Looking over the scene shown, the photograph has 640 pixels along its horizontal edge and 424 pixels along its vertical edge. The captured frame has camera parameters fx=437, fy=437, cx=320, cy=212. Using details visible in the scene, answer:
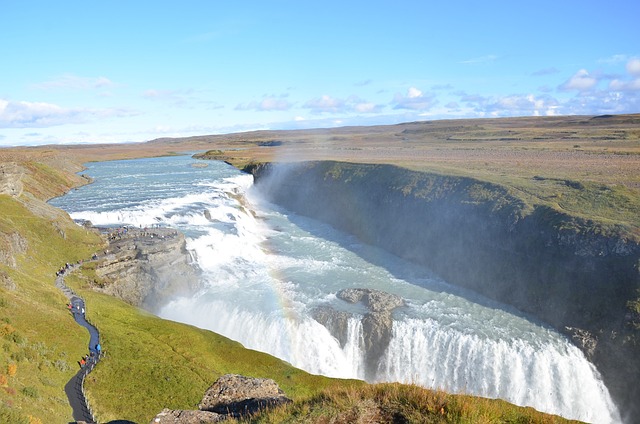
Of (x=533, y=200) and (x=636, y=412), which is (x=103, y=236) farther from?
(x=636, y=412)

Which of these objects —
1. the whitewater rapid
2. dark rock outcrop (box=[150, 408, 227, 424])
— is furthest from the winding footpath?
the whitewater rapid

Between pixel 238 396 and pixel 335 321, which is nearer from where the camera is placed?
pixel 238 396

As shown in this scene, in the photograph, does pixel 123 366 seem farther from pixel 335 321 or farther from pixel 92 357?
pixel 335 321

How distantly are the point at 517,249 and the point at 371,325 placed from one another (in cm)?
2007

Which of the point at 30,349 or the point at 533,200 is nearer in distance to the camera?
the point at 30,349

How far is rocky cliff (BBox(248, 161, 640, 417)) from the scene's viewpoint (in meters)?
37.0

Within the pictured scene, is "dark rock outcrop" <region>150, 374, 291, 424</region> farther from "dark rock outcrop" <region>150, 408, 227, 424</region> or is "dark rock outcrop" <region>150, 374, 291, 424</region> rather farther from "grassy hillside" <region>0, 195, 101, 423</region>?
"grassy hillside" <region>0, 195, 101, 423</region>

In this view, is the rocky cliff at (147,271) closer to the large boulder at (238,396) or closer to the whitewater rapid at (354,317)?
the whitewater rapid at (354,317)

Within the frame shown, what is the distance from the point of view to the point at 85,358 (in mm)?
27312

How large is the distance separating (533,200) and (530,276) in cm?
1106

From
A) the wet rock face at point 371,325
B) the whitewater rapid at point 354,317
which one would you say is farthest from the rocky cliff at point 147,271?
the wet rock face at point 371,325

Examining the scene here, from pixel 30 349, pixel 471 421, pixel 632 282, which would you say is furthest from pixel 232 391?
pixel 632 282

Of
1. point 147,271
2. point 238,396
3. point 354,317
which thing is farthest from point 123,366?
point 147,271

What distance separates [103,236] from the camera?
170 ft
